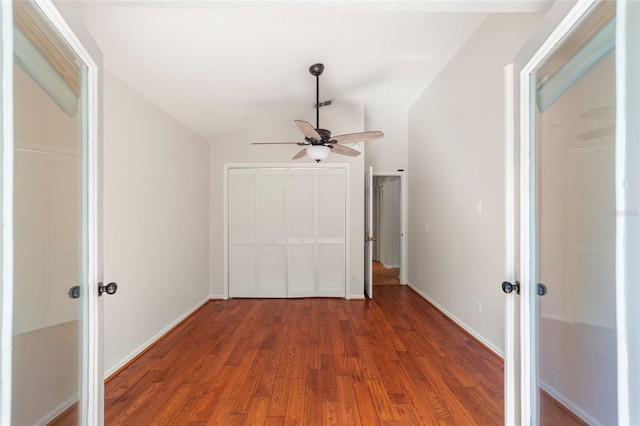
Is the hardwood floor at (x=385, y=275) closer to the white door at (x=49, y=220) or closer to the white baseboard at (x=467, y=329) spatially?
the white baseboard at (x=467, y=329)

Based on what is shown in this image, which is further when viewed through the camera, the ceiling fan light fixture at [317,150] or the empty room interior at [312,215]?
the ceiling fan light fixture at [317,150]

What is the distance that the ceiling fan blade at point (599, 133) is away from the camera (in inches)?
32.7

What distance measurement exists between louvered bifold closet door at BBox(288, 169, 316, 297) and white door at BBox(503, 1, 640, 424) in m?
3.07

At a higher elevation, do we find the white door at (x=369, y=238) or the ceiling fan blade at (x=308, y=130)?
the ceiling fan blade at (x=308, y=130)

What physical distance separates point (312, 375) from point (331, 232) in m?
2.29

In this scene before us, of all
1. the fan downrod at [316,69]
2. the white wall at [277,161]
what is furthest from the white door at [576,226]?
the white wall at [277,161]

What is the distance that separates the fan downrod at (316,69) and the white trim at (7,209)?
84.7 inches

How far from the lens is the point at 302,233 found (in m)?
4.18

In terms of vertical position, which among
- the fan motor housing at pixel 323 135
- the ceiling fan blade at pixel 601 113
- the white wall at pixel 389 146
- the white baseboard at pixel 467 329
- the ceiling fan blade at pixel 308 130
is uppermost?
the white wall at pixel 389 146

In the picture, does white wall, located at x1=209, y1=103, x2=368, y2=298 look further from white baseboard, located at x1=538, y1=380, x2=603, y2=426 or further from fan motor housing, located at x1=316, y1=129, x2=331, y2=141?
white baseboard, located at x1=538, y1=380, x2=603, y2=426

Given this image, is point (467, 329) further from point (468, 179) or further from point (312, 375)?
point (312, 375)

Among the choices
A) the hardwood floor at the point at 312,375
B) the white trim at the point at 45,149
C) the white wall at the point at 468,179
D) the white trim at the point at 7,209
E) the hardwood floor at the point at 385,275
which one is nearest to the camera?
the white trim at the point at 7,209

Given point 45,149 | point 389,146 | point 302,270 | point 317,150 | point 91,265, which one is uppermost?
point 389,146

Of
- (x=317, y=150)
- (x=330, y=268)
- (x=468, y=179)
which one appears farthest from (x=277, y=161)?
(x=468, y=179)
